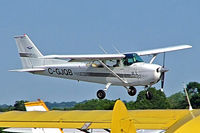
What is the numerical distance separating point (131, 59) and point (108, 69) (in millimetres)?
1490

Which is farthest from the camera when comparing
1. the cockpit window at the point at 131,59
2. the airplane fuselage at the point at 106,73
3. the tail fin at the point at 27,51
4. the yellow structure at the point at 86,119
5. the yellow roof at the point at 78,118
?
the tail fin at the point at 27,51

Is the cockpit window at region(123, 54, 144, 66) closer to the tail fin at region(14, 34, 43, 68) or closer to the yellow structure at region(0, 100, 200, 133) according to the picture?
the tail fin at region(14, 34, 43, 68)

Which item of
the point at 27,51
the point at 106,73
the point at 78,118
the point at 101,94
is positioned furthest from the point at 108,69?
the point at 78,118

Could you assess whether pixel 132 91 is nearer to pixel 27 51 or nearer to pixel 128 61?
pixel 128 61

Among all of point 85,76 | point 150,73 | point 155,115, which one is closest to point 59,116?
point 155,115

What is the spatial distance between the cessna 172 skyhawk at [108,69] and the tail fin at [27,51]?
1.60 ft

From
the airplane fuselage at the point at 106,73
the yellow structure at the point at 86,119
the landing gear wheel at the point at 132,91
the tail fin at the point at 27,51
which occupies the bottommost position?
the yellow structure at the point at 86,119

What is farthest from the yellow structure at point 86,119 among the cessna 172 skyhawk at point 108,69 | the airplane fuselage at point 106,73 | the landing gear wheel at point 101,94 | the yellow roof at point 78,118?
the landing gear wheel at point 101,94

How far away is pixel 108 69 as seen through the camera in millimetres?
35781

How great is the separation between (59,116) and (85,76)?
1628cm

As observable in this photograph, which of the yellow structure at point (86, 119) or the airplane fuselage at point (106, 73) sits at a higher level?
the airplane fuselage at point (106, 73)

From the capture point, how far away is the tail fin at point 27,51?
132 feet

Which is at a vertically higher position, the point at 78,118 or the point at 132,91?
the point at 132,91

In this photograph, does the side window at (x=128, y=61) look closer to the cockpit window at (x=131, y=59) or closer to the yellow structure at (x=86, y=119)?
the cockpit window at (x=131, y=59)
